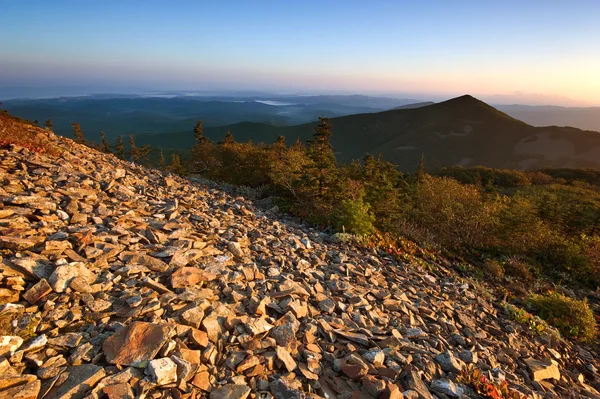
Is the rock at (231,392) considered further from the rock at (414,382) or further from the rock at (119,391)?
the rock at (414,382)

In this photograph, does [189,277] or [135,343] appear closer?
[135,343]

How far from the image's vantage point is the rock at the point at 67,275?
4.23 m

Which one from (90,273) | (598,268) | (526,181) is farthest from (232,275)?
(526,181)

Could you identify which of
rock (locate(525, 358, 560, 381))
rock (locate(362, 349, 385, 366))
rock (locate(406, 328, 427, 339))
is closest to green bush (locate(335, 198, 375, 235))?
rock (locate(406, 328, 427, 339))

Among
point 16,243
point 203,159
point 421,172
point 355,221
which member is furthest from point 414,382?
point 421,172

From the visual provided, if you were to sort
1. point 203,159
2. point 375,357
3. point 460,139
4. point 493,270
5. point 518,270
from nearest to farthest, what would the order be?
1. point 375,357
2. point 493,270
3. point 518,270
4. point 203,159
5. point 460,139

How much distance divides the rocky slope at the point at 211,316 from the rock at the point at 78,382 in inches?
0.6

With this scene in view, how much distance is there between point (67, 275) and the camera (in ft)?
14.4

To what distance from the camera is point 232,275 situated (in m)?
5.77

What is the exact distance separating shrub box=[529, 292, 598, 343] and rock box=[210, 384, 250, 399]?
27.8ft

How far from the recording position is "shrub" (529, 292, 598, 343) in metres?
7.67

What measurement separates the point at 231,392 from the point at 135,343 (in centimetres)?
127

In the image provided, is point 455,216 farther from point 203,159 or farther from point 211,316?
point 203,159

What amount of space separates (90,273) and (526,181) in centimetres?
6107
